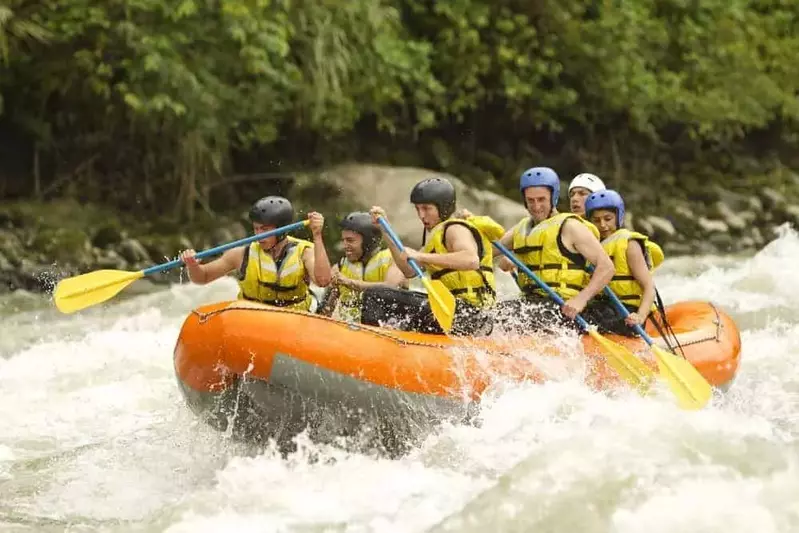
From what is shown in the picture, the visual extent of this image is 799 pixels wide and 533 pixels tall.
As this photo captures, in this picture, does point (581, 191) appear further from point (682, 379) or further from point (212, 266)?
point (212, 266)

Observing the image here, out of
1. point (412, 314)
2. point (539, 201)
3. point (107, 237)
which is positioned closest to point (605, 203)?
point (539, 201)

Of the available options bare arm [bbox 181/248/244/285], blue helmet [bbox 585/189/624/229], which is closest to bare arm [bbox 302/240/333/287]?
bare arm [bbox 181/248/244/285]

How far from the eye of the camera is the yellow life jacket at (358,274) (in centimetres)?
646

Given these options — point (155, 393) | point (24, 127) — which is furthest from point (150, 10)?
point (155, 393)

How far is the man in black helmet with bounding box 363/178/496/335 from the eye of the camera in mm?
5844

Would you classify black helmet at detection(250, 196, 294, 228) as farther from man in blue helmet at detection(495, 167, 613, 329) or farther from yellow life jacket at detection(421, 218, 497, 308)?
man in blue helmet at detection(495, 167, 613, 329)

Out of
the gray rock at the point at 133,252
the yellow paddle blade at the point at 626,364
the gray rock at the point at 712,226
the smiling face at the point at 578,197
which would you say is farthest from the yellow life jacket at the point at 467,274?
the gray rock at the point at 712,226

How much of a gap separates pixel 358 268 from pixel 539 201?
1048 mm

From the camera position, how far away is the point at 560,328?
20.1ft

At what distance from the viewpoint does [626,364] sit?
19.6ft

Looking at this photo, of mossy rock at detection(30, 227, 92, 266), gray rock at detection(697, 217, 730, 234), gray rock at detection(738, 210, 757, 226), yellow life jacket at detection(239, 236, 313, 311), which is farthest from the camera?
gray rock at detection(738, 210, 757, 226)

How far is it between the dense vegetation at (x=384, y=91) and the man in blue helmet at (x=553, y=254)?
6.47 meters

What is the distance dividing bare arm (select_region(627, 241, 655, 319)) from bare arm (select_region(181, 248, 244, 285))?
83.2 inches

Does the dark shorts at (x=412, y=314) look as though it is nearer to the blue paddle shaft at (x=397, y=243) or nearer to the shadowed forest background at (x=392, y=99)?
the blue paddle shaft at (x=397, y=243)
